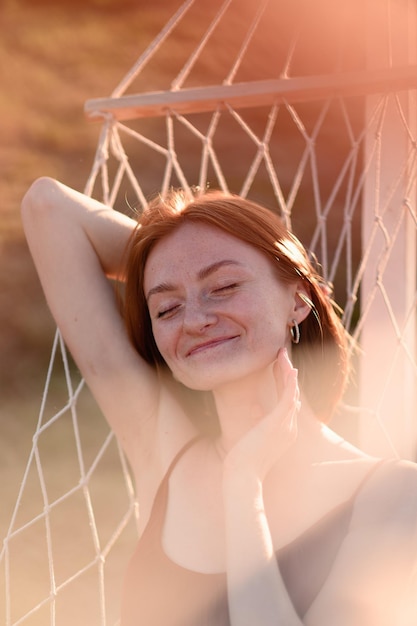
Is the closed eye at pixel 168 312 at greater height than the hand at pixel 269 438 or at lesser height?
greater

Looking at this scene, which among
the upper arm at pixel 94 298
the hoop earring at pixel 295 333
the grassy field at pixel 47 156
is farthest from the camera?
the grassy field at pixel 47 156

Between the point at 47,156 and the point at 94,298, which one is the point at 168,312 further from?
the point at 47,156

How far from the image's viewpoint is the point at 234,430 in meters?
1.54

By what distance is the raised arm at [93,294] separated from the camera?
1.70 m

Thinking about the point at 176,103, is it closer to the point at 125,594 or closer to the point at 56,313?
the point at 56,313

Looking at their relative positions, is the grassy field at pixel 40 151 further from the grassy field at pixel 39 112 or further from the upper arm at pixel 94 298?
the upper arm at pixel 94 298

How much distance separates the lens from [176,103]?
1.96 metres

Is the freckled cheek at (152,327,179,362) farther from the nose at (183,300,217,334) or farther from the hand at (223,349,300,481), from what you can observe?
the hand at (223,349,300,481)

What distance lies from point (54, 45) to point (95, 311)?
4.13m

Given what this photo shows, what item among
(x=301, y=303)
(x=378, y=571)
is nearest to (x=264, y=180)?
(x=301, y=303)

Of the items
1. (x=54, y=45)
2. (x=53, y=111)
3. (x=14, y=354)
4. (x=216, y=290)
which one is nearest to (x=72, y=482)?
(x=14, y=354)

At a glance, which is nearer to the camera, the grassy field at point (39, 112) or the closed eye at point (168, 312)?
the closed eye at point (168, 312)

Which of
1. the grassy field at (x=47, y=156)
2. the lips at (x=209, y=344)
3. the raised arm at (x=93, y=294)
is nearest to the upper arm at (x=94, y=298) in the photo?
the raised arm at (x=93, y=294)

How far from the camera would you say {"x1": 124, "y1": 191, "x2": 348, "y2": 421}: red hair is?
1.52m
